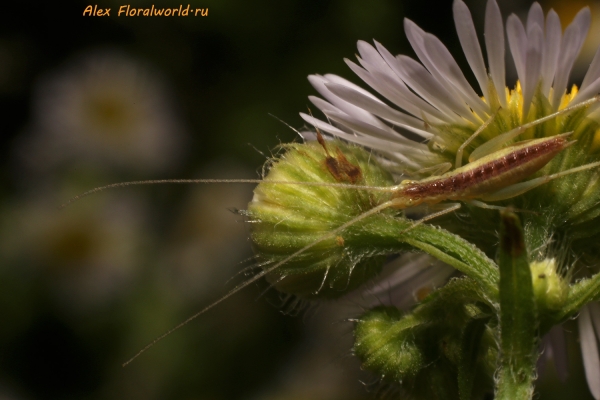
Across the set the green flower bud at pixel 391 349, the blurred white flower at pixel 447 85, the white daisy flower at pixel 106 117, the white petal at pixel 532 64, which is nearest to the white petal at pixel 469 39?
the blurred white flower at pixel 447 85

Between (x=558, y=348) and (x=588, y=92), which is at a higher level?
(x=588, y=92)

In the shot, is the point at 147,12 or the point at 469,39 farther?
the point at 147,12

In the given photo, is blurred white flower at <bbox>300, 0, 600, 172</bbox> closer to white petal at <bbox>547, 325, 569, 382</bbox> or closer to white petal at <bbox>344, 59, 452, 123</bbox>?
white petal at <bbox>344, 59, 452, 123</bbox>

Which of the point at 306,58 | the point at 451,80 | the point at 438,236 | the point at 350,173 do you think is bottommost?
the point at 438,236

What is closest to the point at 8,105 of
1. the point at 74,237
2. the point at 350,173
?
the point at 74,237

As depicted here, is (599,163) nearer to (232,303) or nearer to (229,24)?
(232,303)

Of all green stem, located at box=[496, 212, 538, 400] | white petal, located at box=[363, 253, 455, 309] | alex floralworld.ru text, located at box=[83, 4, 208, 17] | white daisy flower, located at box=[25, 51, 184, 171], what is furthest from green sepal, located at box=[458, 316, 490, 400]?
white daisy flower, located at box=[25, 51, 184, 171]

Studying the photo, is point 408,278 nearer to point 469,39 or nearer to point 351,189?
point 351,189

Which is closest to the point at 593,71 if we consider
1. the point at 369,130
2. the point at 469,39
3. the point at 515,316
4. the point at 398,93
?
the point at 469,39
